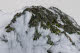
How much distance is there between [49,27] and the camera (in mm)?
6773

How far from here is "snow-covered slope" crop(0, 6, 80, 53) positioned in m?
6.52

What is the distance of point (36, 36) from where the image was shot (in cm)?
653

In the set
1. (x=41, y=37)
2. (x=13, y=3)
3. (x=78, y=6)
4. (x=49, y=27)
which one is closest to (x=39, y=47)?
(x=41, y=37)

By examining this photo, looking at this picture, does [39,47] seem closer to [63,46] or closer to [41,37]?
[41,37]

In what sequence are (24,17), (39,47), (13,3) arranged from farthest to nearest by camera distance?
1. (13,3)
2. (24,17)
3. (39,47)

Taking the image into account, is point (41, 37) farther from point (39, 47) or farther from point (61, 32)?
point (61, 32)

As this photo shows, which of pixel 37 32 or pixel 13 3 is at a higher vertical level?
pixel 13 3

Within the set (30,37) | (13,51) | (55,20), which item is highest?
(55,20)

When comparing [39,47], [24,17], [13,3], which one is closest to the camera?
[39,47]

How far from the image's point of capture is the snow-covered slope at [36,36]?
6523mm

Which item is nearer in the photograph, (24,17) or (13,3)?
(24,17)

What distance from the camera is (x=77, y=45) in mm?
6809

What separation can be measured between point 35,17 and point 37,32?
59 centimetres

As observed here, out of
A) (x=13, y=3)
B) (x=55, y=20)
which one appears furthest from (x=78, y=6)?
(x=55, y=20)
